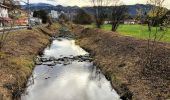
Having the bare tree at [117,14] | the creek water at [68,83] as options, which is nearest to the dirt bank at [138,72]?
the creek water at [68,83]

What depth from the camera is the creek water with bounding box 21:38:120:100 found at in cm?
2297

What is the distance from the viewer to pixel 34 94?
75.7ft

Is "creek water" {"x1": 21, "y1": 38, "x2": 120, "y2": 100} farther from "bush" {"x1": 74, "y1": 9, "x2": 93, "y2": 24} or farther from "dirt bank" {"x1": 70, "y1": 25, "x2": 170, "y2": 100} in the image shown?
"bush" {"x1": 74, "y1": 9, "x2": 93, "y2": 24}

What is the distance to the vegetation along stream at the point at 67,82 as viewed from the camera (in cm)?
2298

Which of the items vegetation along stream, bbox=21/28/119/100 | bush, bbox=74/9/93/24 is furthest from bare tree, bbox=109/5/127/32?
bush, bbox=74/9/93/24

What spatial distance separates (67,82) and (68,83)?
0.42 metres

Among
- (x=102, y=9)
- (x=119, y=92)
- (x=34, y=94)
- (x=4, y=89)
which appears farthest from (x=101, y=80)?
(x=102, y=9)

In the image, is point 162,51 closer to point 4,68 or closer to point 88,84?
point 88,84

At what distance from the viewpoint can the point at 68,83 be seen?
1082 inches

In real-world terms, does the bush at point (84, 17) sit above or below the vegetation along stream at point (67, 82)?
above

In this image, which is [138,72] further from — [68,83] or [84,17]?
[84,17]

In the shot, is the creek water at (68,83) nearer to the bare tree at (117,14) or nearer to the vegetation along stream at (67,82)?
the vegetation along stream at (67,82)

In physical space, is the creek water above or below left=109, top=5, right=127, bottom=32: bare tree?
below

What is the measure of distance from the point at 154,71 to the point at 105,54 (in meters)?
14.9
